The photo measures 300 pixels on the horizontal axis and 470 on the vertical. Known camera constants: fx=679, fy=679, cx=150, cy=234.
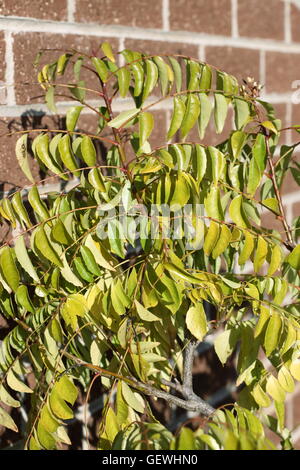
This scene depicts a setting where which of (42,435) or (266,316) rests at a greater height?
(266,316)

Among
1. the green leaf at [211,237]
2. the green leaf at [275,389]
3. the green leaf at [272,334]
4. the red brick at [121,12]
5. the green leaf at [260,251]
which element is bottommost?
the green leaf at [275,389]

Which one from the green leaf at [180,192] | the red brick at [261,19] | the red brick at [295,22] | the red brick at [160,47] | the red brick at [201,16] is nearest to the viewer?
the green leaf at [180,192]

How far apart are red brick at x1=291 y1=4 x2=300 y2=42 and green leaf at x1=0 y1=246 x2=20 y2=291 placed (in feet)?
5.32

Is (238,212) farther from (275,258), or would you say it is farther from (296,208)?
(296,208)

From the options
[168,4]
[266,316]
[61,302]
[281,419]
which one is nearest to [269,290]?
[266,316]

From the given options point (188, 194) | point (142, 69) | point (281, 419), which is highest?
point (142, 69)

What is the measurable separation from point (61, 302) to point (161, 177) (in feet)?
0.71

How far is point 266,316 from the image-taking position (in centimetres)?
92

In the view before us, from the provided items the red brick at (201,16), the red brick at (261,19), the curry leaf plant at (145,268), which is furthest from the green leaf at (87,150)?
the red brick at (261,19)

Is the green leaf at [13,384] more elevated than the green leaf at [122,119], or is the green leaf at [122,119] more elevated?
the green leaf at [122,119]

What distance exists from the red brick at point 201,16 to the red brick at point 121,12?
0.07 meters

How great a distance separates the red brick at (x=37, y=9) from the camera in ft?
3.94

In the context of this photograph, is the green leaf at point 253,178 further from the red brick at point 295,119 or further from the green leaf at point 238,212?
the red brick at point 295,119

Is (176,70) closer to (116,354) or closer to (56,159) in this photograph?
(56,159)
